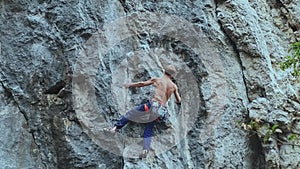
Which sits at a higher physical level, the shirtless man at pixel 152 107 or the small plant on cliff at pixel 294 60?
the small plant on cliff at pixel 294 60

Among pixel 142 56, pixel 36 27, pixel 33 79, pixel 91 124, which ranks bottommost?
pixel 91 124

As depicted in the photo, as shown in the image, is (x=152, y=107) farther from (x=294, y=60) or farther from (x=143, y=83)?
(x=294, y=60)

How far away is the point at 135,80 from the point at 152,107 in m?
0.71

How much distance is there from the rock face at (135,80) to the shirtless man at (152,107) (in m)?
0.14

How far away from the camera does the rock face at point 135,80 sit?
5.80 metres

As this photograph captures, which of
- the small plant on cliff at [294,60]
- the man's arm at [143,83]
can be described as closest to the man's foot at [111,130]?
the man's arm at [143,83]

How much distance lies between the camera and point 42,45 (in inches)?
244

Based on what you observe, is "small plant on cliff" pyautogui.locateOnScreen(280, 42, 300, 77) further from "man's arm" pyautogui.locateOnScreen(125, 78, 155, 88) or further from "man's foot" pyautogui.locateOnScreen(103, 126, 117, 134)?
"man's foot" pyautogui.locateOnScreen(103, 126, 117, 134)

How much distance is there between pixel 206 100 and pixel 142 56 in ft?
3.89

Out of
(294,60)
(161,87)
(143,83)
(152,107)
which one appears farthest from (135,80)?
(294,60)

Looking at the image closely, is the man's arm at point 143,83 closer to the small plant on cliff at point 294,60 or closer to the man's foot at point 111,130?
the man's foot at point 111,130

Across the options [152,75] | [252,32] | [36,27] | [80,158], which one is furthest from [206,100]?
[36,27]

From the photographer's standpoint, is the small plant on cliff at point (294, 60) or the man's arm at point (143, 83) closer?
the small plant on cliff at point (294, 60)

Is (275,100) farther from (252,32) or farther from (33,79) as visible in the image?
(33,79)
